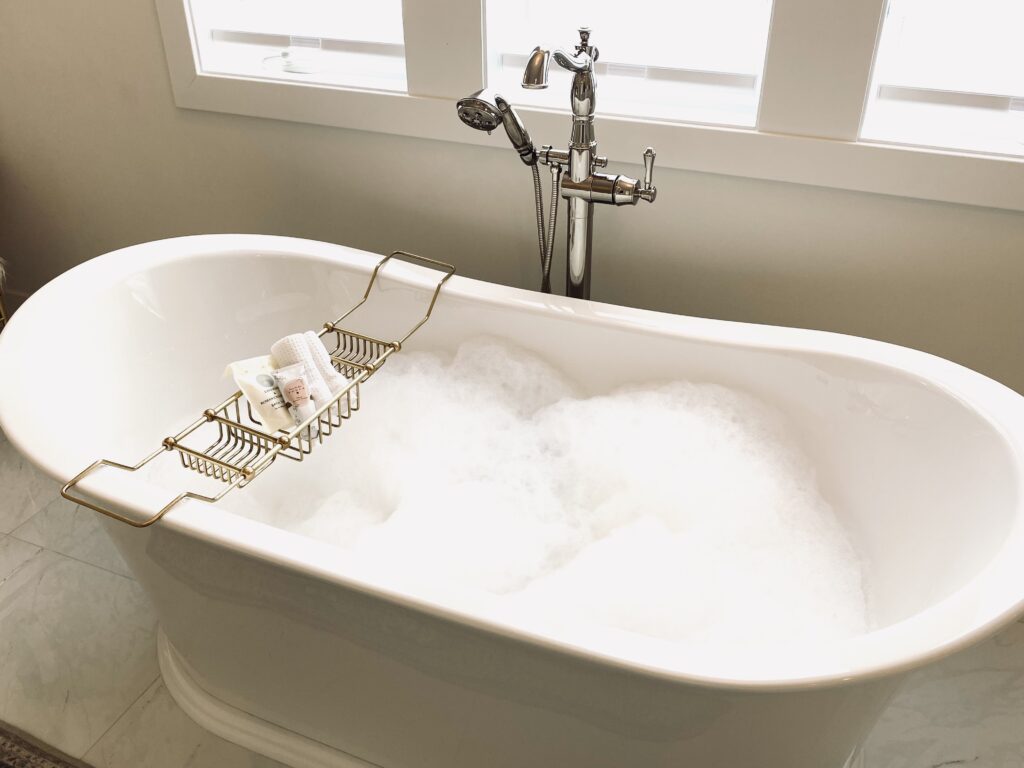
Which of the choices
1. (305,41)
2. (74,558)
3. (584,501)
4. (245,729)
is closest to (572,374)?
(584,501)

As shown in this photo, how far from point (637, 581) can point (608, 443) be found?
1.10 ft

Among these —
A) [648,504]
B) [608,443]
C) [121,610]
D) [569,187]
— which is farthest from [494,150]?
[121,610]

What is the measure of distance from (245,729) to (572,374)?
2.79 feet

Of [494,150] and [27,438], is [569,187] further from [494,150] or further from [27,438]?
[27,438]

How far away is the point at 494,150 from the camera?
1.79 m

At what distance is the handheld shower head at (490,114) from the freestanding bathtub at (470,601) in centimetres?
31

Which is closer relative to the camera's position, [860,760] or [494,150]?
[860,760]

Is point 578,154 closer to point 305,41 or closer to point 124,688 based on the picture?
point 305,41

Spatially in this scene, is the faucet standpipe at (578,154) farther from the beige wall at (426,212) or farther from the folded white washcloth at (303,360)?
the folded white washcloth at (303,360)

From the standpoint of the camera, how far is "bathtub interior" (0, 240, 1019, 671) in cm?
122

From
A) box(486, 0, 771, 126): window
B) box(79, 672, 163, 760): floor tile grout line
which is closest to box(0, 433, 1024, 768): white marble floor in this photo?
box(79, 672, 163, 760): floor tile grout line

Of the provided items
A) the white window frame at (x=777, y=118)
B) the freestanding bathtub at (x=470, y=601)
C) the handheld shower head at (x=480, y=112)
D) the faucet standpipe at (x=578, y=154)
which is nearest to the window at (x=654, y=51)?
the white window frame at (x=777, y=118)

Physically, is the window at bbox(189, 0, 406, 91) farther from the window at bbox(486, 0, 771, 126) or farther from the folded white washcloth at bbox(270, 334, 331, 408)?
the folded white washcloth at bbox(270, 334, 331, 408)

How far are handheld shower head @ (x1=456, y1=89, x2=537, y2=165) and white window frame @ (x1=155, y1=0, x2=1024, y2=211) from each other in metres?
Result: 0.21
